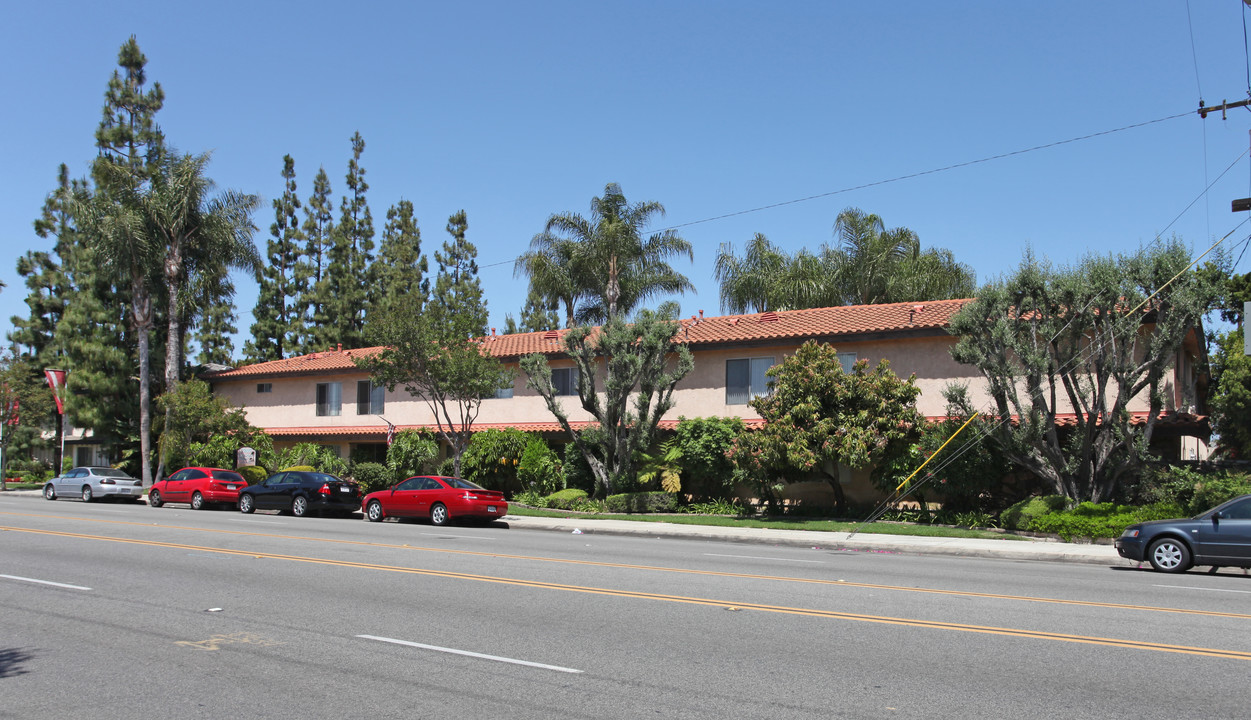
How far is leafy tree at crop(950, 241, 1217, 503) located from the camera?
2041 cm

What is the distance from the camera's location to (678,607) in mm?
10094

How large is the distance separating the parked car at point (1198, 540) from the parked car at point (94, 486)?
33940 millimetres

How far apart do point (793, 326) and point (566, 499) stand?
30.2ft

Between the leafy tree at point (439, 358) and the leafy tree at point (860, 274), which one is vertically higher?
the leafy tree at point (860, 274)

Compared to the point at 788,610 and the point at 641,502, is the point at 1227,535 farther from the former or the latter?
the point at 641,502

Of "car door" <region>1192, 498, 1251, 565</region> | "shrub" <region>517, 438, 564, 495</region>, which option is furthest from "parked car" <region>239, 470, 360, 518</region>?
"car door" <region>1192, 498, 1251, 565</region>

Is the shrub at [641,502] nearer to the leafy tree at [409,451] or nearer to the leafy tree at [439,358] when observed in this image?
the leafy tree at [439,358]

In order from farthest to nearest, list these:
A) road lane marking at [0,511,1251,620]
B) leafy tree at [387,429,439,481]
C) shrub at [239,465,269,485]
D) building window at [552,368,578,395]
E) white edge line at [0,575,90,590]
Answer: shrub at [239,465,269,485], leafy tree at [387,429,439,481], building window at [552,368,578,395], white edge line at [0,575,90,590], road lane marking at [0,511,1251,620]

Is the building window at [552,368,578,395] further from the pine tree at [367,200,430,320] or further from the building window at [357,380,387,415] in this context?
the pine tree at [367,200,430,320]

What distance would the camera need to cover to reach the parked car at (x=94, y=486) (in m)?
34.8

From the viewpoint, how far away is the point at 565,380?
32.8 metres

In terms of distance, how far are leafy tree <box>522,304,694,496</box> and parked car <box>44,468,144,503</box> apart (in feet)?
58.3

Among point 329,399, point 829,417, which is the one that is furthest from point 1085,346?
point 329,399

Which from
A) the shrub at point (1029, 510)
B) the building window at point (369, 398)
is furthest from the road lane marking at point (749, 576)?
the building window at point (369, 398)
